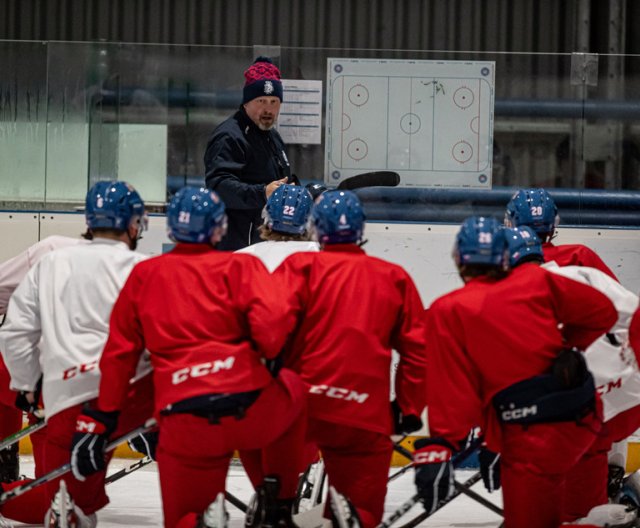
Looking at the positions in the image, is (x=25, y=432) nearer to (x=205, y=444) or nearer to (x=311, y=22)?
(x=205, y=444)

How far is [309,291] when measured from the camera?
3.23 metres

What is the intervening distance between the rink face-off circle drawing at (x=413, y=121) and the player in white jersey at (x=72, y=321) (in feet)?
6.73

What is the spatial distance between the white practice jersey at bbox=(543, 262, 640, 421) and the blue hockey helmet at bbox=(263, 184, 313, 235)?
0.76 metres

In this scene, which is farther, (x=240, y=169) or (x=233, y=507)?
(x=240, y=169)

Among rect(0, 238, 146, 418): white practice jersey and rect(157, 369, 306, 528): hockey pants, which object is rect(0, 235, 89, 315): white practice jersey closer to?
rect(0, 238, 146, 418): white practice jersey

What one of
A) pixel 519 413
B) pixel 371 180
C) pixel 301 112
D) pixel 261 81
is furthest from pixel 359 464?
pixel 301 112

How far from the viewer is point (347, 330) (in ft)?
10.5

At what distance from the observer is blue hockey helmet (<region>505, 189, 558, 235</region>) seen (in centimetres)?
411

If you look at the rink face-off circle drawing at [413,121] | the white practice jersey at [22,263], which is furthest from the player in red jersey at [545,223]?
the white practice jersey at [22,263]

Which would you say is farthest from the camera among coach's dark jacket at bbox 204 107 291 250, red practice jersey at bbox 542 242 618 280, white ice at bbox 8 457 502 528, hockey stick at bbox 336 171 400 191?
hockey stick at bbox 336 171 400 191

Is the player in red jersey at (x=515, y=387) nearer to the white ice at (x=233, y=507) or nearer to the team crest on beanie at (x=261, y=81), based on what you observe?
the white ice at (x=233, y=507)

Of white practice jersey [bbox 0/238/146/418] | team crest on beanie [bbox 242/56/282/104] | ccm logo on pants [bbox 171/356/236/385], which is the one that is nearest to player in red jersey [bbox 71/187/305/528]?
ccm logo on pants [bbox 171/356/236/385]

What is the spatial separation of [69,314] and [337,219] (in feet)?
2.53

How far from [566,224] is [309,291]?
246 centimetres
